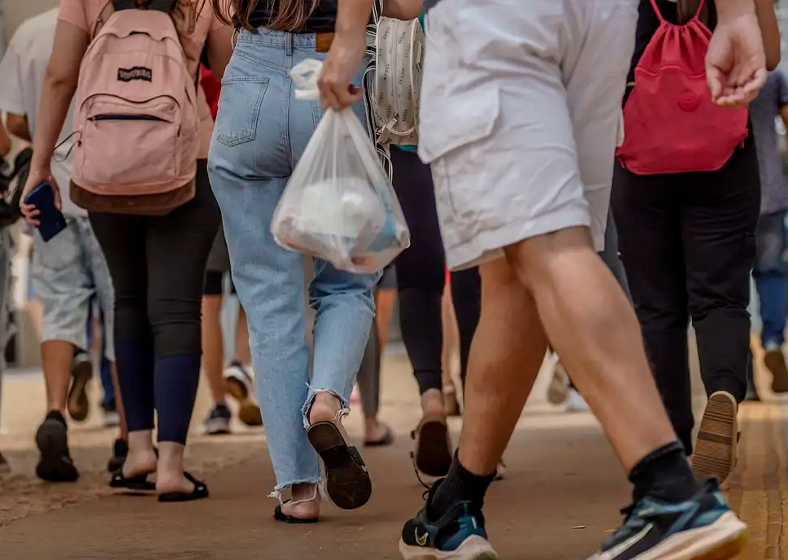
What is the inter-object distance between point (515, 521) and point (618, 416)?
1373mm

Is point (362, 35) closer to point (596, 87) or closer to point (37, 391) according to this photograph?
point (596, 87)

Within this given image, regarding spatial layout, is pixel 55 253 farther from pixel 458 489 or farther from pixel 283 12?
pixel 458 489

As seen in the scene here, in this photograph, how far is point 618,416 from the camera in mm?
2621

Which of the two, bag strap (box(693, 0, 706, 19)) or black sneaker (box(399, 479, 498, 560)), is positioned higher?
bag strap (box(693, 0, 706, 19))

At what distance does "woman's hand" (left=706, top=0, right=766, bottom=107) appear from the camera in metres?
2.77

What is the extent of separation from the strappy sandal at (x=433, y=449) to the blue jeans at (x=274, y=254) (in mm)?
1049

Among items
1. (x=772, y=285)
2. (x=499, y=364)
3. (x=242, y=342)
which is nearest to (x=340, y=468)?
(x=499, y=364)

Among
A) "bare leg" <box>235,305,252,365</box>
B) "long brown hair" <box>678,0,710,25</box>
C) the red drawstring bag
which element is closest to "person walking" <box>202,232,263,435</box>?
"bare leg" <box>235,305,252,365</box>

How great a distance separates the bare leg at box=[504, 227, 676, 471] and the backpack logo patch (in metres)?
2.13

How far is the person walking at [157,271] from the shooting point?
469 cm

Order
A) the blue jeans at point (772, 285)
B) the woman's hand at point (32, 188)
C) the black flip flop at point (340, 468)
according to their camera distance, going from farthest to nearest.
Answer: the blue jeans at point (772, 285), the woman's hand at point (32, 188), the black flip flop at point (340, 468)

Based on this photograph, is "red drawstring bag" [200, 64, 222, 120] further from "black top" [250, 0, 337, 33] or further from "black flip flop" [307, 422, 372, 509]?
"black flip flop" [307, 422, 372, 509]

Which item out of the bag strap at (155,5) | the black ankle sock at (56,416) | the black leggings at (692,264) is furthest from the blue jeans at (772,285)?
the bag strap at (155,5)

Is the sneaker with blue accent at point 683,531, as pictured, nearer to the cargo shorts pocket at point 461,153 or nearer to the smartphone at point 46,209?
the cargo shorts pocket at point 461,153
